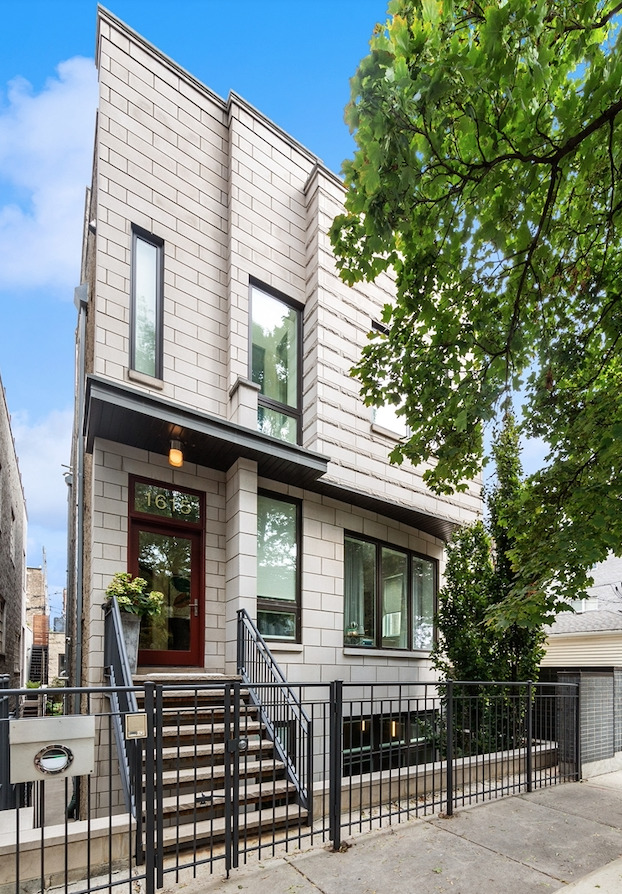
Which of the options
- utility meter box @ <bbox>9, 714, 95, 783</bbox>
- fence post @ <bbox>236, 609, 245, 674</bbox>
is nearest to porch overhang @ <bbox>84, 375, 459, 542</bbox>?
fence post @ <bbox>236, 609, 245, 674</bbox>

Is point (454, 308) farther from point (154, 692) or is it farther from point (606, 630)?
point (606, 630)

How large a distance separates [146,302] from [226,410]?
189cm

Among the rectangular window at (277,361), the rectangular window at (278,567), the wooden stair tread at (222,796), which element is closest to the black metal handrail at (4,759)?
the wooden stair tread at (222,796)

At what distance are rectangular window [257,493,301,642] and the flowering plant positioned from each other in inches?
76.4

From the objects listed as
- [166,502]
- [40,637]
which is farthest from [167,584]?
[40,637]

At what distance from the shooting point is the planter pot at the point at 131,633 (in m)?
6.48

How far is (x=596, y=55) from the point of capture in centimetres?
403

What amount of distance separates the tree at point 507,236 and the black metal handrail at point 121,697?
360 cm

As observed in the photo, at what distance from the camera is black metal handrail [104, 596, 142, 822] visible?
451 centimetres

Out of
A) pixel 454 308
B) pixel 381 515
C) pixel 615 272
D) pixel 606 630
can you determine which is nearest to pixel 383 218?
pixel 454 308

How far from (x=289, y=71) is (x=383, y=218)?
1349cm

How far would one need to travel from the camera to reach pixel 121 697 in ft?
19.4

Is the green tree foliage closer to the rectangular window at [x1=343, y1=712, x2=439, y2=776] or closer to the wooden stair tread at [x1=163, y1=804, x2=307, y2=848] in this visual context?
the rectangular window at [x1=343, y1=712, x2=439, y2=776]

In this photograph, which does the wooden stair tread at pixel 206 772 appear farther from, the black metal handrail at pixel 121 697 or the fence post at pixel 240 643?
the fence post at pixel 240 643
